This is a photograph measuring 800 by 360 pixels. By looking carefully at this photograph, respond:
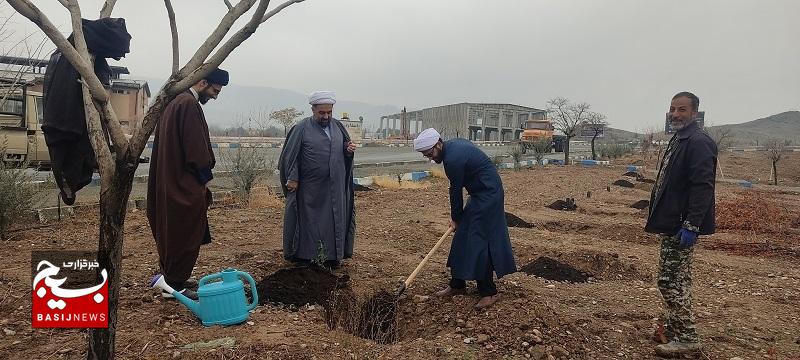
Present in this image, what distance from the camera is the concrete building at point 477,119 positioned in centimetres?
3972

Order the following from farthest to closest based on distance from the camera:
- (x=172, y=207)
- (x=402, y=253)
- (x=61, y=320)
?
(x=402, y=253) → (x=172, y=207) → (x=61, y=320)

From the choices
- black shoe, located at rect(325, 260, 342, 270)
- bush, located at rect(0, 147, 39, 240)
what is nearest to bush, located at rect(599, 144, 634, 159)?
black shoe, located at rect(325, 260, 342, 270)

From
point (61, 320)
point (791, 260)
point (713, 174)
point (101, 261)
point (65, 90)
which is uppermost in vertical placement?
point (65, 90)

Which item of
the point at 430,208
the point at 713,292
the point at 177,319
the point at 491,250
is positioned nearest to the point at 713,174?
the point at 491,250

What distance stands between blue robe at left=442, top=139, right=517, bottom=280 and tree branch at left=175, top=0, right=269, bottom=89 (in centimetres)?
197

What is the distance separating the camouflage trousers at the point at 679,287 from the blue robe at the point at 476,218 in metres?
0.94

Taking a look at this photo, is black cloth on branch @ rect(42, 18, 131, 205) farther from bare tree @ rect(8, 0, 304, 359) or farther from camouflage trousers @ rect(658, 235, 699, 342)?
camouflage trousers @ rect(658, 235, 699, 342)

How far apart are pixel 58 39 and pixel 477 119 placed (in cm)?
4080

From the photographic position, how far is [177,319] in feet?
9.93

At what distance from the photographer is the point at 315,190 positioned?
4141 millimetres

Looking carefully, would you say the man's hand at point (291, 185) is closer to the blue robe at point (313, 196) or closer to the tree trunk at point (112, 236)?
the blue robe at point (313, 196)

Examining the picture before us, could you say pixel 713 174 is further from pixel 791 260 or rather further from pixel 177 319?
pixel 791 260

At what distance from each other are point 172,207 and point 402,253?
2.60 metres

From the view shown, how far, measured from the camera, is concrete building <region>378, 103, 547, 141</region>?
39.7 meters
